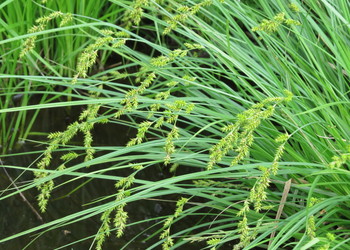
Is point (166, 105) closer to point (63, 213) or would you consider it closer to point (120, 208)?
point (120, 208)

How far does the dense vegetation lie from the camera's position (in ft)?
5.04

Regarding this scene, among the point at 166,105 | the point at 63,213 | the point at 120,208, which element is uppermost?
the point at 166,105

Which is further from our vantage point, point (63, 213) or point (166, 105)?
point (63, 213)

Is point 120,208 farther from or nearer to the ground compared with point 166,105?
nearer to the ground

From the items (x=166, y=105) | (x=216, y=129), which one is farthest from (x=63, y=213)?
(x=166, y=105)

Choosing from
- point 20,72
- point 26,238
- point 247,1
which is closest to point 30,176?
point 26,238

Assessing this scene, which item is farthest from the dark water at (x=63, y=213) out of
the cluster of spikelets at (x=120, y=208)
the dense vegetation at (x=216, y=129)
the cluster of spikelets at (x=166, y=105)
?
the cluster of spikelets at (x=166, y=105)

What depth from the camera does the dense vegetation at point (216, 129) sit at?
1.54m

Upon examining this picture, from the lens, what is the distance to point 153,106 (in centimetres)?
170

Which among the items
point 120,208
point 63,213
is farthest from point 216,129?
point 120,208

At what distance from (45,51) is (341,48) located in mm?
1516

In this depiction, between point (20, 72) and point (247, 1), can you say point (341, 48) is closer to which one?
point (247, 1)

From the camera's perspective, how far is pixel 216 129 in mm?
2268

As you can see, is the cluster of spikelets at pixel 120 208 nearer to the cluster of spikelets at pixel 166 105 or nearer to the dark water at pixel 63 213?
the cluster of spikelets at pixel 166 105
